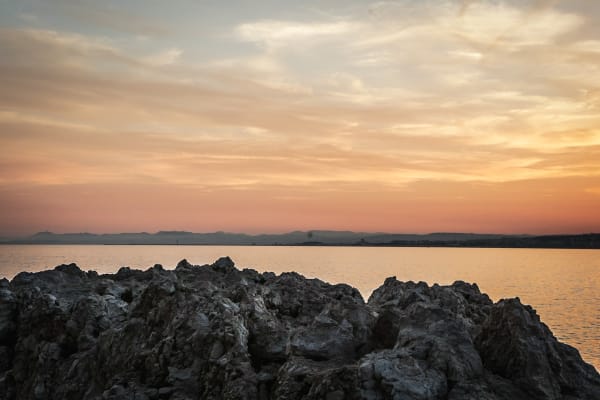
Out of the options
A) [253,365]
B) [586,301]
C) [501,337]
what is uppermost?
[501,337]

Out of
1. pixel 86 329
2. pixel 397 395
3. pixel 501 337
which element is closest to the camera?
pixel 397 395

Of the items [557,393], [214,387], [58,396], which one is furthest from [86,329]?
[557,393]

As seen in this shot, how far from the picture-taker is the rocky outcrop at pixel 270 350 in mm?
12672

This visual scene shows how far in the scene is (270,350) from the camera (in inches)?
627

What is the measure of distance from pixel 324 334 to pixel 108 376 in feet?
22.7

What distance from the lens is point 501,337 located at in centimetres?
1386

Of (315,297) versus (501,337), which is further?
(315,297)

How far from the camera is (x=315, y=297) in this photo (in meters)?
23.1

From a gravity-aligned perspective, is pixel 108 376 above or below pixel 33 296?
below

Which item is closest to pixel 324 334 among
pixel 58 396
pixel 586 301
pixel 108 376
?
pixel 108 376

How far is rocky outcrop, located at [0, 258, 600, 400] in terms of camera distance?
12.7 metres

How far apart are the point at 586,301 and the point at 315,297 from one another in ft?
198

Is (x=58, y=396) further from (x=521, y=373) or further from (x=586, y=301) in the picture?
(x=586, y=301)

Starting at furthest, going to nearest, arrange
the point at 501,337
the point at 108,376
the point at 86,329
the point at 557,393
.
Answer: the point at 86,329
the point at 108,376
the point at 501,337
the point at 557,393
